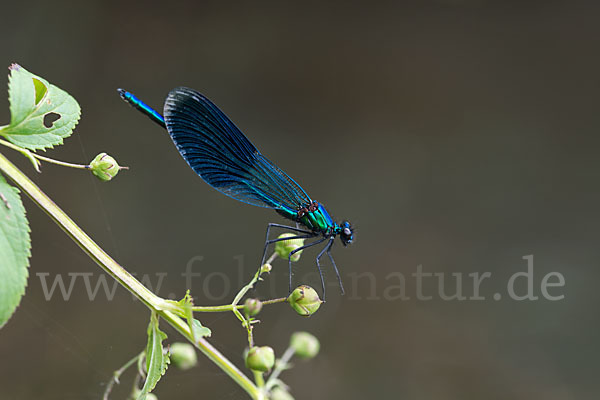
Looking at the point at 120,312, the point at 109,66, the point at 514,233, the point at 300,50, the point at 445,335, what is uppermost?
the point at 300,50

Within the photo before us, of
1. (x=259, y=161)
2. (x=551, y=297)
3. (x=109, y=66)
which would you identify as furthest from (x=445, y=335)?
(x=109, y=66)

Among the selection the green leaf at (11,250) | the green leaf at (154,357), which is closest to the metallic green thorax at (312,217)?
the green leaf at (154,357)

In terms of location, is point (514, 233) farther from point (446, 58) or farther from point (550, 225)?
point (446, 58)

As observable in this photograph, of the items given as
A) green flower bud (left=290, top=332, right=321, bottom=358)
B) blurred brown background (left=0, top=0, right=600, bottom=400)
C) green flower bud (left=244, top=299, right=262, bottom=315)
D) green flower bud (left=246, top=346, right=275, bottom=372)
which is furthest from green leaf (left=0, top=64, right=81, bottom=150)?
blurred brown background (left=0, top=0, right=600, bottom=400)

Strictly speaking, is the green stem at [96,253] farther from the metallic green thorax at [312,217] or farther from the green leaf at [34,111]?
the metallic green thorax at [312,217]

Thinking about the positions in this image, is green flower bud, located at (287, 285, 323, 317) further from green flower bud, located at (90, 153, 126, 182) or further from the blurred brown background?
the blurred brown background
